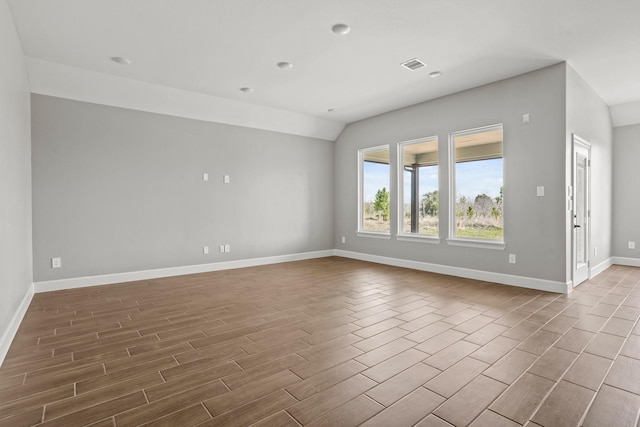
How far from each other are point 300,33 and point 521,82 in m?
3.16

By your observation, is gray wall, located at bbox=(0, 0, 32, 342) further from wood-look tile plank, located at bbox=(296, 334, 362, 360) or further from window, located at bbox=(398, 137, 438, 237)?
window, located at bbox=(398, 137, 438, 237)

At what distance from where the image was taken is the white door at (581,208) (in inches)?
181

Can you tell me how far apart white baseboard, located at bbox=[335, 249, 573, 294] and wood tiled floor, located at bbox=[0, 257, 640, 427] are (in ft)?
0.62

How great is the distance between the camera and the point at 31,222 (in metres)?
4.28

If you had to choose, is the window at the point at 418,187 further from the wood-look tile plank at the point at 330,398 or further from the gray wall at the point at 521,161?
the wood-look tile plank at the point at 330,398

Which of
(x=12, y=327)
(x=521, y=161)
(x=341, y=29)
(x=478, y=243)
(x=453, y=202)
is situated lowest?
(x=12, y=327)

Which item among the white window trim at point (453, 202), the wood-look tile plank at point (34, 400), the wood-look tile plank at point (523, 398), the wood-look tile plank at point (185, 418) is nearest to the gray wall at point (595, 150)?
the white window trim at point (453, 202)

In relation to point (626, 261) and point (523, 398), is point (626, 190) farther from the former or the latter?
point (523, 398)

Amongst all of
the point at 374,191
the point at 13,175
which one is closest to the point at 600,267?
the point at 374,191

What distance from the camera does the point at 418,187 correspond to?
620 centimetres

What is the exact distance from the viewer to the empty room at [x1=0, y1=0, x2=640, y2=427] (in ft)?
6.89

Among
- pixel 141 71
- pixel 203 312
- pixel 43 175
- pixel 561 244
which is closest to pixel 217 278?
pixel 203 312

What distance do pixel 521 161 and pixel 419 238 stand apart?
6.59 ft

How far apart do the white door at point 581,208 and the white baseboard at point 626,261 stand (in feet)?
6.14
